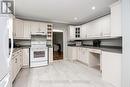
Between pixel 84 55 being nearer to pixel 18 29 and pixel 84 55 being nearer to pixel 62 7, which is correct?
pixel 62 7

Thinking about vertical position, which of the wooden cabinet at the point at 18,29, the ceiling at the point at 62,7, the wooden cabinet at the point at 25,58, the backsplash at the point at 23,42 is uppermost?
the ceiling at the point at 62,7

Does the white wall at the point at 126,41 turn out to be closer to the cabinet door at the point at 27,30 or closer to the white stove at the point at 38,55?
the white stove at the point at 38,55

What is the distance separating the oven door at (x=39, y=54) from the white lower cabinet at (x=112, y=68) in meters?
2.84

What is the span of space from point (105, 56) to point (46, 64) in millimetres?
2913

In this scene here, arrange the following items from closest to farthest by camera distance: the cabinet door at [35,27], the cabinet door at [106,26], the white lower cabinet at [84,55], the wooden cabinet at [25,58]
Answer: the cabinet door at [106,26], the wooden cabinet at [25,58], the white lower cabinet at [84,55], the cabinet door at [35,27]

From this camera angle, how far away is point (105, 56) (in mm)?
2873

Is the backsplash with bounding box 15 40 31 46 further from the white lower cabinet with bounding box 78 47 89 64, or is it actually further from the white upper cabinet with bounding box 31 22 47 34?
the white lower cabinet with bounding box 78 47 89 64

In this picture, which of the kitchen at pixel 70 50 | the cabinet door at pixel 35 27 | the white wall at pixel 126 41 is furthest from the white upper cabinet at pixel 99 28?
the cabinet door at pixel 35 27

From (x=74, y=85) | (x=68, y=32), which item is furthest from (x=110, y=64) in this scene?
(x=68, y=32)

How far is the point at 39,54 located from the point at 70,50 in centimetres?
211

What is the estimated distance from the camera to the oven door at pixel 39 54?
4.49m

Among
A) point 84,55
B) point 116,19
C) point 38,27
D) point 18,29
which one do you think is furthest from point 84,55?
point 18,29

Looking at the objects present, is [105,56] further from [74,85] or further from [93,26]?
[93,26]

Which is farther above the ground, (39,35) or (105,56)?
(39,35)
